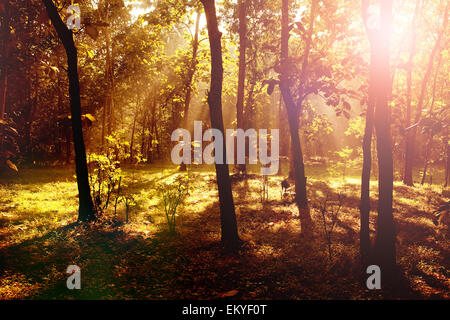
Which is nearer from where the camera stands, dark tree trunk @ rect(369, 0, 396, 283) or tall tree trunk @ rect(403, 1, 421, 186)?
dark tree trunk @ rect(369, 0, 396, 283)

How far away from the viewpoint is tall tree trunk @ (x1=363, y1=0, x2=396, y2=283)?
567cm

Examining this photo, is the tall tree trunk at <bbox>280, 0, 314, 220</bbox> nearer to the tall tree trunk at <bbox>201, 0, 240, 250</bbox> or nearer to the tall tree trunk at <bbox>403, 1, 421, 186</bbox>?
the tall tree trunk at <bbox>201, 0, 240, 250</bbox>

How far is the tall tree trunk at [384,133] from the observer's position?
567 centimetres

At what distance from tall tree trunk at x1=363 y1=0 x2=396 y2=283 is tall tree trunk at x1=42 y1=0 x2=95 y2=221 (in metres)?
7.16

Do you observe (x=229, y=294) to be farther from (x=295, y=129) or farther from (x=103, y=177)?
(x=295, y=129)

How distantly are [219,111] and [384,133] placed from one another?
3543mm

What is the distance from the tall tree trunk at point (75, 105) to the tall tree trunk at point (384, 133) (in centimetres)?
716

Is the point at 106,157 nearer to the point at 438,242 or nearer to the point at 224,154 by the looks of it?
the point at 224,154

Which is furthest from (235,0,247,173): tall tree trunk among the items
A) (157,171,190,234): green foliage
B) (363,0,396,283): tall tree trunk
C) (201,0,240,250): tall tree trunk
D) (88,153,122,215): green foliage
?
(363,0,396,283): tall tree trunk

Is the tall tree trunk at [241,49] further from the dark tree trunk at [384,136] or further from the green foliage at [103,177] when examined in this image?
the dark tree trunk at [384,136]

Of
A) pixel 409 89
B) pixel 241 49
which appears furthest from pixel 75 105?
pixel 409 89

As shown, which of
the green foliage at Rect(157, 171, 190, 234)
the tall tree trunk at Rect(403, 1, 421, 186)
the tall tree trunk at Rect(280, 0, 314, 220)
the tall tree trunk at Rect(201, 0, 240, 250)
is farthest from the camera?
the tall tree trunk at Rect(403, 1, 421, 186)

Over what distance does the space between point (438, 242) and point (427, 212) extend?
12.4ft
